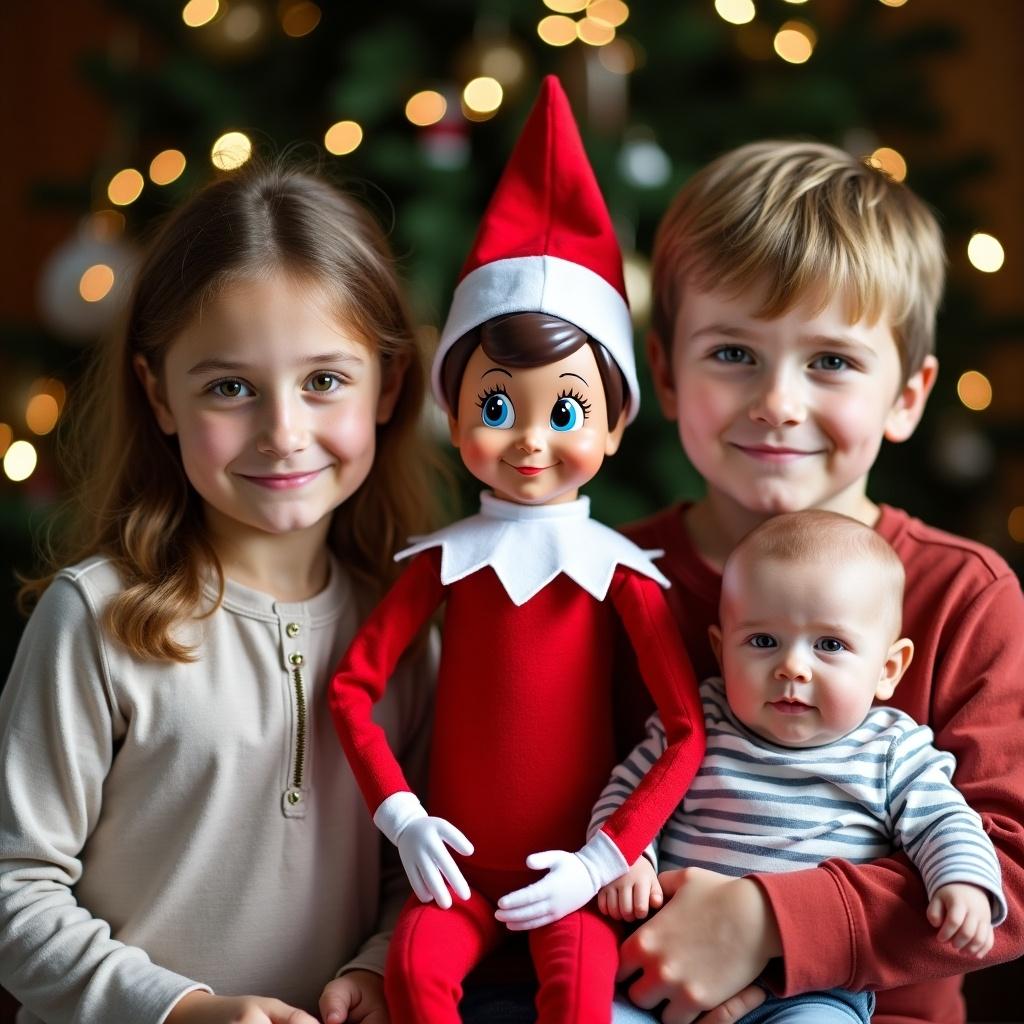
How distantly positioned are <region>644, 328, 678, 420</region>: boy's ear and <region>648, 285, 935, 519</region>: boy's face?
96mm

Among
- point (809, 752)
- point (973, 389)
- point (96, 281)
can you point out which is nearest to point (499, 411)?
point (809, 752)

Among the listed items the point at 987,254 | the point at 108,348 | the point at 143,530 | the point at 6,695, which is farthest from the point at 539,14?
the point at 6,695

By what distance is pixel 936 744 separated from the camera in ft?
4.42

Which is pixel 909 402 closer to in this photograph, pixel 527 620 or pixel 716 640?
pixel 716 640

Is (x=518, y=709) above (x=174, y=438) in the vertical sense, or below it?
below

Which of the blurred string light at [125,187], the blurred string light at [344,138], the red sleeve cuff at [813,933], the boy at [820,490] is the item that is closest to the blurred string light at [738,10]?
the blurred string light at [344,138]

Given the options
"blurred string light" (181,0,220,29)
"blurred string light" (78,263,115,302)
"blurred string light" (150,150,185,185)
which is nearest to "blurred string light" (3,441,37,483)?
"blurred string light" (78,263,115,302)

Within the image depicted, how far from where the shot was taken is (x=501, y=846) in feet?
4.20

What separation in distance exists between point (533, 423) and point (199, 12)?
1.74 metres

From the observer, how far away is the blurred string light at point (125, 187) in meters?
2.56

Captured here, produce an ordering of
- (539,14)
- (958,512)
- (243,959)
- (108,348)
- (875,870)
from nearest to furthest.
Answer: (875,870) → (243,959) → (108,348) → (539,14) → (958,512)

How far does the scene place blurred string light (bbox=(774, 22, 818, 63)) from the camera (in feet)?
8.61

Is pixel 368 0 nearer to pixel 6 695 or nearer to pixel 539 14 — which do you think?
pixel 539 14

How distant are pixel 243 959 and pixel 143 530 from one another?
0.51 m
